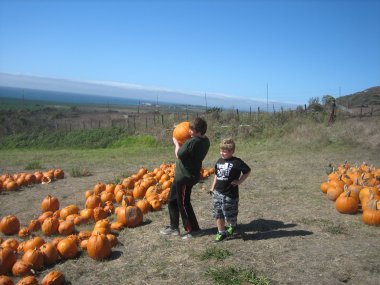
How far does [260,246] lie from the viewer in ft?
18.5

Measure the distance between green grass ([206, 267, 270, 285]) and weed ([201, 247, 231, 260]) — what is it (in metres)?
0.38

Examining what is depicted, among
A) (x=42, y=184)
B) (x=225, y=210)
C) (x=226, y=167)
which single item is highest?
(x=226, y=167)

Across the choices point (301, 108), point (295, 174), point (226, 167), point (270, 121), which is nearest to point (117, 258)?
point (226, 167)

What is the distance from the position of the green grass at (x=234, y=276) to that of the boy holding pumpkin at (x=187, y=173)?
1.52 meters

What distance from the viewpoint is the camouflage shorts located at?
19.2 ft

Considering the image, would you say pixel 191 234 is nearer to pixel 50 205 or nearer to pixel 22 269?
pixel 22 269

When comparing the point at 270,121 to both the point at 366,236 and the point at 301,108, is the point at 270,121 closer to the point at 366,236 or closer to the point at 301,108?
the point at 301,108

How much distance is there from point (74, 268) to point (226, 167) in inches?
109

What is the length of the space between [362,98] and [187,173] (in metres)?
36.0

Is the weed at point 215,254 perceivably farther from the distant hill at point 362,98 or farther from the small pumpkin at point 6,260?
the distant hill at point 362,98

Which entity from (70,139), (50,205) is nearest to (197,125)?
(50,205)

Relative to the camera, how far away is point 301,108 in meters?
25.8

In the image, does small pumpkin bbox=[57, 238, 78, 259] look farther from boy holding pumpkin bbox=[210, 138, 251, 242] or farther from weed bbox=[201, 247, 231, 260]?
boy holding pumpkin bbox=[210, 138, 251, 242]

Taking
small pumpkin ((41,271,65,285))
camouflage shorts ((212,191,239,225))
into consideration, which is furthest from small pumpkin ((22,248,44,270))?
camouflage shorts ((212,191,239,225))
